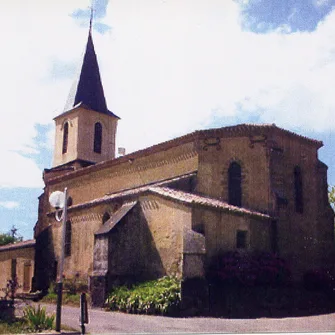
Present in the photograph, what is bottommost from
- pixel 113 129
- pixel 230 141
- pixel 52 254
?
pixel 52 254

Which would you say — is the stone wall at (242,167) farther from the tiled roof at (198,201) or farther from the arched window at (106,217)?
the arched window at (106,217)

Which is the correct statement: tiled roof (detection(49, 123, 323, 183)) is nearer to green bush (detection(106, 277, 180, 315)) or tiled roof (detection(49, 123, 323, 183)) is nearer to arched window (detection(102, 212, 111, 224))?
arched window (detection(102, 212, 111, 224))

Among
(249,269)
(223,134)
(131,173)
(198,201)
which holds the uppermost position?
(223,134)

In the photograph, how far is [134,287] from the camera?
17578 mm

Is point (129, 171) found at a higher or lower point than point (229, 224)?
higher

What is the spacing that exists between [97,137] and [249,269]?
21417 mm

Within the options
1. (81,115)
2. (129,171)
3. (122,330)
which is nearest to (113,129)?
(81,115)

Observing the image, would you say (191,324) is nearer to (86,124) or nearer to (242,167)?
(242,167)

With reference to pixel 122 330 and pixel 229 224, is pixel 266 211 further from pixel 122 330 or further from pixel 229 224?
pixel 122 330

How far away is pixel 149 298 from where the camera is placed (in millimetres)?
15984

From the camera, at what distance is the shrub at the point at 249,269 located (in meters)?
17.4

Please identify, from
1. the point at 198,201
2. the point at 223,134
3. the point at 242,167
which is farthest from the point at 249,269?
the point at 223,134

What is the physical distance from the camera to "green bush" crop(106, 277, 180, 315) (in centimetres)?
1559

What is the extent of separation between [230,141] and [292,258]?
6.31 meters
